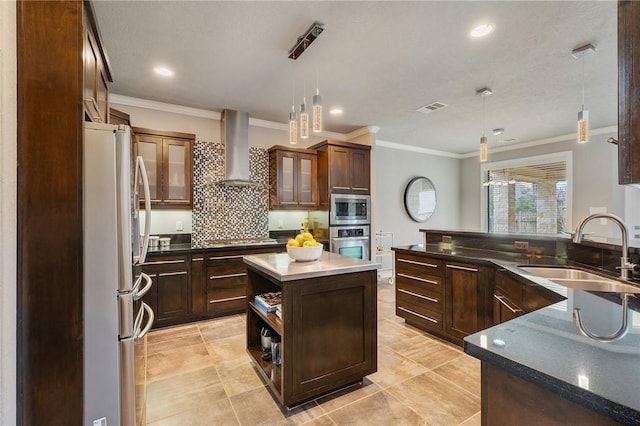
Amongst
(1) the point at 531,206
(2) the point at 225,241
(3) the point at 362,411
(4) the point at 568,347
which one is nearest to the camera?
(4) the point at 568,347

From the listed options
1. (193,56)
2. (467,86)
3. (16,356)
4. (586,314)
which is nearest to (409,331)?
(586,314)

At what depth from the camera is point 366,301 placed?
2.06 metres

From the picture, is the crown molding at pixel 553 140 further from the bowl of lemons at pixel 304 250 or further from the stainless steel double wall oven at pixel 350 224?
the bowl of lemons at pixel 304 250

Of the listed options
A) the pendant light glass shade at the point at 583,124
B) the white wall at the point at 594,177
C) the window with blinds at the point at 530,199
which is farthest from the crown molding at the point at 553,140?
the pendant light glass shade at the point at 583,124

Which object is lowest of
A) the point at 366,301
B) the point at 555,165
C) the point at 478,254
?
the point at 366,301

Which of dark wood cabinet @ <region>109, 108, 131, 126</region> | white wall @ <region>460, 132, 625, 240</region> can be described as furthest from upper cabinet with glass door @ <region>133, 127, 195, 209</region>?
white wall @ <region>460, 132, 625, 240</region>

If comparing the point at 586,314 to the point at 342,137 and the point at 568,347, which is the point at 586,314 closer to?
the point at 568,347

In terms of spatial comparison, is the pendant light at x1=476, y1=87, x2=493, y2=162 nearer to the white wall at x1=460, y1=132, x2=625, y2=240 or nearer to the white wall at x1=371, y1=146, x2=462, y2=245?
the white wall at x1=371, y1=146, x2=462, y2=245

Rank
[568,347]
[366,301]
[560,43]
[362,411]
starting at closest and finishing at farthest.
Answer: [568,347] → [362,411] → [366,301] → [560,43]

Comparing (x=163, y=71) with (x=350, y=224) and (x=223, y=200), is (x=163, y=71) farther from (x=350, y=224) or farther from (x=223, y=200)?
(x=350, y=224)

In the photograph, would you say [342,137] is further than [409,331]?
Yes

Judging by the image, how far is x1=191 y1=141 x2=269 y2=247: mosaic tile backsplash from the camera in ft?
13.0

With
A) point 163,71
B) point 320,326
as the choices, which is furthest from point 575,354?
point 163,71

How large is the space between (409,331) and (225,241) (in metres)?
2.70
